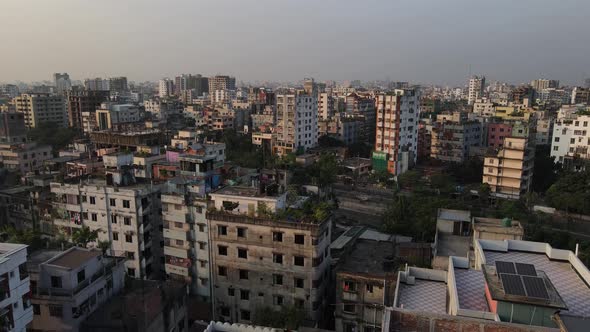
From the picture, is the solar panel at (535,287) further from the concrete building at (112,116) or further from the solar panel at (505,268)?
the concrete building at (112,116)

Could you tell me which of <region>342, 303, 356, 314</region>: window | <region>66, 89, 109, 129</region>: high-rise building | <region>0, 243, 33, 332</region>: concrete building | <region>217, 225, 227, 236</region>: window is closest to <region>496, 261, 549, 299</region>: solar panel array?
<region>342, 303, 356, 314</region>: window

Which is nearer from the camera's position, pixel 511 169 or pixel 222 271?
pixel 222 271

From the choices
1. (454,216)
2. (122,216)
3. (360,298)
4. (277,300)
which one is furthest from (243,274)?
(454,216)

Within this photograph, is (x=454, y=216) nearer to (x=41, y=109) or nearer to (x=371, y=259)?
(x=371, y=259)

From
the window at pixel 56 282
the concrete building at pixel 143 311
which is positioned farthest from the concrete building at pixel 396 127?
the window at pixel 56 282

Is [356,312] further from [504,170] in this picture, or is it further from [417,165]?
[417,165]

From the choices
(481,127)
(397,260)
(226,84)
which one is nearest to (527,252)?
(397,260)

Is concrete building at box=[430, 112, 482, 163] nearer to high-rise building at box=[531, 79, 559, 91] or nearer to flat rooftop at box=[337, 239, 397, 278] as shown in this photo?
flat rooftop at box=[337, 239, 397, 278]
